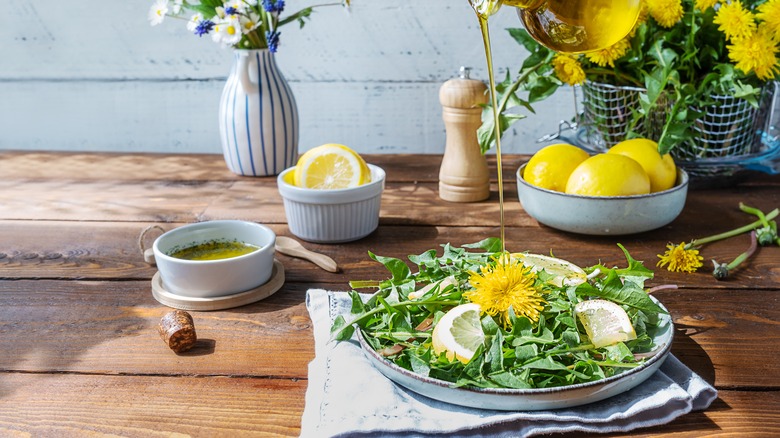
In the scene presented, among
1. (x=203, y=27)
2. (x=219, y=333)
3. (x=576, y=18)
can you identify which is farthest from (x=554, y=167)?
(x=203, y=27)

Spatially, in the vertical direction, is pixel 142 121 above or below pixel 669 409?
below

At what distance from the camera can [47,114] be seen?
2.17 m

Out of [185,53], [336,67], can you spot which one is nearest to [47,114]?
[185,53]

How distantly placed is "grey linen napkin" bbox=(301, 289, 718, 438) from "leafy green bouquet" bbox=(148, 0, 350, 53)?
0.86m

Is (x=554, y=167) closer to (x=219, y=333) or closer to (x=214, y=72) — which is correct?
(x=219, y=333)

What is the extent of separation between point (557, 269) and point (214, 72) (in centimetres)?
144

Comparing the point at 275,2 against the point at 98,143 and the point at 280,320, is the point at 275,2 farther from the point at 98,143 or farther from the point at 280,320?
the point at 98,143

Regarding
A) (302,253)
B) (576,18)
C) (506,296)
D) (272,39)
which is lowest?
(302,253)

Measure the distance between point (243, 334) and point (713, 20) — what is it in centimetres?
86

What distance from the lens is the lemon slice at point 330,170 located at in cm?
117

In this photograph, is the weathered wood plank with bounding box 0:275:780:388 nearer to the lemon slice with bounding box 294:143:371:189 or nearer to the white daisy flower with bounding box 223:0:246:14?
the lemon slice with bounding box 294:143:371:189

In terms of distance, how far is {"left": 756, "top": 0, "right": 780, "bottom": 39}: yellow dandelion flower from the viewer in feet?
3.82

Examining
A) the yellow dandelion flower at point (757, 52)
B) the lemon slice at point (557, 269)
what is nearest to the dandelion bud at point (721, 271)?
the lemon slice at point (557, 269)

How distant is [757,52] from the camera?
117 centimetres
